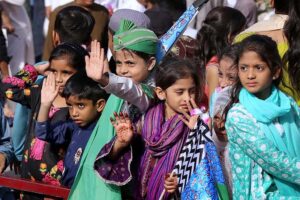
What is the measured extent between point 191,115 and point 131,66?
506 millimetres

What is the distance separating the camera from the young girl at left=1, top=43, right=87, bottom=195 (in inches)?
246

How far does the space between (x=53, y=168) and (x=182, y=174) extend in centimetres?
110

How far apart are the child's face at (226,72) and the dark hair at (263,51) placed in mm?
743

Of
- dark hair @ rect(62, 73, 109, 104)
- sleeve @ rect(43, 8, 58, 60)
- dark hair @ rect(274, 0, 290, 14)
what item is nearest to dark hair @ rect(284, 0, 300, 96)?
dark hair @ rect(274, 0, 290, 14)

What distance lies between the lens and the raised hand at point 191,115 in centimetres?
542

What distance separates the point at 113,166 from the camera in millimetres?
5605

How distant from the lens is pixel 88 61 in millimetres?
5438

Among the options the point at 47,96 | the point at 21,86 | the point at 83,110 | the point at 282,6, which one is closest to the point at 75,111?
the point at 83,110

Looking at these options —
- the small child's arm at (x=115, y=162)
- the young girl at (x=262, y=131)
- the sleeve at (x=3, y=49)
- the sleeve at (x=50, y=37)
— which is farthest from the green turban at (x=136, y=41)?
the sleeve at (x=3, y=49)

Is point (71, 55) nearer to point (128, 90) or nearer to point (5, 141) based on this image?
point (5, 141)

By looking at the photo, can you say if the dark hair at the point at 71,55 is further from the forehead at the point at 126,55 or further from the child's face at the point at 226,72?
the child's face at the point at 226,72

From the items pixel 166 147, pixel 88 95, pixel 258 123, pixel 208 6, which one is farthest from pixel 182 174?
pixel 208 6

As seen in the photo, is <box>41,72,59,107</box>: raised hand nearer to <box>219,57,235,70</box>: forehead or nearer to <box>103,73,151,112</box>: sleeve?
<box>103,73,151,112</box>: sleeve

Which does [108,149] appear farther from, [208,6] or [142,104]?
[208,6]
